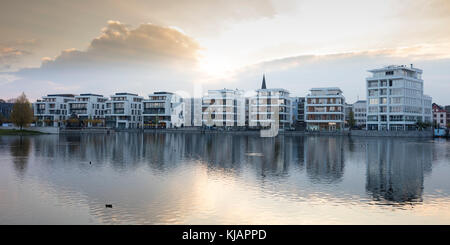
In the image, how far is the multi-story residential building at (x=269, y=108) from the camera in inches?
7018

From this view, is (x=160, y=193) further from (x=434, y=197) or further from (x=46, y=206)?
(x=434, y=197)

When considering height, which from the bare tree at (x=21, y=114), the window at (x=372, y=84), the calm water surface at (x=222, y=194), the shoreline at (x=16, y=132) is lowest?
the calm water surface at (x=222, y=194)

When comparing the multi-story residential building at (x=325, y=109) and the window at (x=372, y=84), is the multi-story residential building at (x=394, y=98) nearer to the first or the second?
the window at (x=372, y=84)

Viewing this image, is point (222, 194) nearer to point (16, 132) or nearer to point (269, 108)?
point (16, 132)

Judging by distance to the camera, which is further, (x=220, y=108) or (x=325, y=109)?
(x=220, y=108)

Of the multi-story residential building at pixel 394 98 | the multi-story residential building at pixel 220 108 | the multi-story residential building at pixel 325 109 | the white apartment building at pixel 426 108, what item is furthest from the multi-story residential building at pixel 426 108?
the multi-story residential building at pixel 220 108

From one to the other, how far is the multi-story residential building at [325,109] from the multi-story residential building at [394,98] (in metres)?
16.3

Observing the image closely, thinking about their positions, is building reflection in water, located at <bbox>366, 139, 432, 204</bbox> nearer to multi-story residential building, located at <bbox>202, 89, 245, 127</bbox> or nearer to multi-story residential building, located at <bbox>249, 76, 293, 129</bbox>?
multi-story residential building, located at <bbox>249, 76, 293, 129</bbox>

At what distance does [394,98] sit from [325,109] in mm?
31552

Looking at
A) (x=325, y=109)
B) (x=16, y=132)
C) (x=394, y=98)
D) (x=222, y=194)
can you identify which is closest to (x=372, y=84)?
(x=394, y=98)

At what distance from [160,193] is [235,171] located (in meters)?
12.1

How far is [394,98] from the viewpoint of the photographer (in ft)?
480

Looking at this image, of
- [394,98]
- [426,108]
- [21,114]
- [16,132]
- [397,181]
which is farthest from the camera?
[426,108]

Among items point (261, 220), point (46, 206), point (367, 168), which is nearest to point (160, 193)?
point (46, 206)
